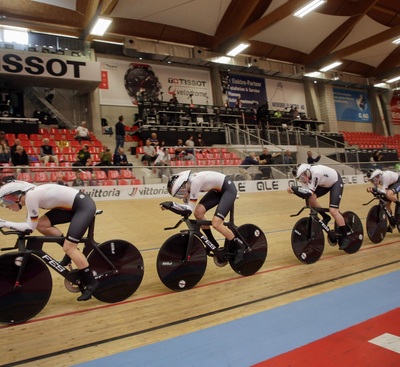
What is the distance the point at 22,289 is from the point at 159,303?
116 centimetres

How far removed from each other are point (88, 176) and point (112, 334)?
18.7ft

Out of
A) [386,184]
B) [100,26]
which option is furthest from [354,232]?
[100,26]

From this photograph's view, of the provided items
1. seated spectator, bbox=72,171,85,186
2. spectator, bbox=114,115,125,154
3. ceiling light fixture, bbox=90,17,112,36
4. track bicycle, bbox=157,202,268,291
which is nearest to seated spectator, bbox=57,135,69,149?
spectator, bbox=114,115,125,154

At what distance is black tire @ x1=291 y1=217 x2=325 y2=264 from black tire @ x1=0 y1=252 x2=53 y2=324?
9.62 ft

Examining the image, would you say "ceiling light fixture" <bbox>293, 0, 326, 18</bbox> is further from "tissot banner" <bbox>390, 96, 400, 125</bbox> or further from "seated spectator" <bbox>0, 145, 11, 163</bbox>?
"tissot banner" <bbox>390, 96, 400, 125</bbox>

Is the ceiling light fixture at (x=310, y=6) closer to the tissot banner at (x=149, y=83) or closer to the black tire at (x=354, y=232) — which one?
the tissot banner at (x=149, y=83)

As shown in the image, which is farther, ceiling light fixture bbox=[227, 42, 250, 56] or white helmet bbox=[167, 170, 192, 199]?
ceiling light fixture bbox=[227, 42, 250, 56]

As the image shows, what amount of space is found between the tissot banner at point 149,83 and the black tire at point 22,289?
14197 mm

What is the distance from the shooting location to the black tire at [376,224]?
5.66 m

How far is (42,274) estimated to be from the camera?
289 cm

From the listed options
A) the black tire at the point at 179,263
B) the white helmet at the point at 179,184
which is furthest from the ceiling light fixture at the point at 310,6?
the black tire at the point at 179,263

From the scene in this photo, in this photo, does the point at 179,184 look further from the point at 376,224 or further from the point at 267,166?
the point at 267,166

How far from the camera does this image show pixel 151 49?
54.2ft

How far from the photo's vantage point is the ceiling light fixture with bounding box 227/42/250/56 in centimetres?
1697
